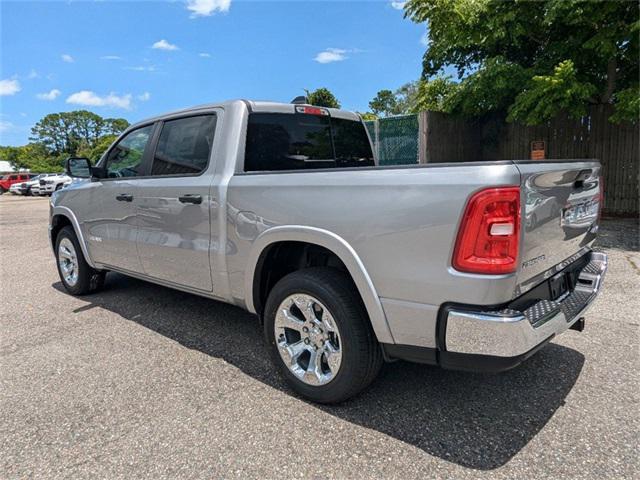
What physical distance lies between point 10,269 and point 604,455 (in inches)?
320

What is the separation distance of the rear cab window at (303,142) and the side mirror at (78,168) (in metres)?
2.33

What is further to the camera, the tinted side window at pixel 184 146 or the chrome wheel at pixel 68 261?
the chrome wheel at pixel 68 261

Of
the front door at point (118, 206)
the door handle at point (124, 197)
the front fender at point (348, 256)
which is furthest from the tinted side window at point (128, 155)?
the front fender at point (348, 256)

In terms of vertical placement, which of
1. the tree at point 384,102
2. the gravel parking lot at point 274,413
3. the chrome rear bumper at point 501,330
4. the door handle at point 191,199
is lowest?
the gravel parking lot at point 274,413

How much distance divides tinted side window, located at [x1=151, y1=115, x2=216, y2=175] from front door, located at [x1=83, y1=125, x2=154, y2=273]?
0.25 metres

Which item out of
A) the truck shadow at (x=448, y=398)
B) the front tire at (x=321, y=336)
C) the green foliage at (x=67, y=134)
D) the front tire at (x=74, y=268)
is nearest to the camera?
the truck shadow at (x=448, y=398)

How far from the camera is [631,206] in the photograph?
32.3 feet

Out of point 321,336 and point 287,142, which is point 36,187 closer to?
point 287,142

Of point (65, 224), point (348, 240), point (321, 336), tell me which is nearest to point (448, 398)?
point (321, 336)

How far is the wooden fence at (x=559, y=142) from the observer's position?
973cm

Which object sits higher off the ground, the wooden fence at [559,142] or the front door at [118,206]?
the wooden fence at [559,142]

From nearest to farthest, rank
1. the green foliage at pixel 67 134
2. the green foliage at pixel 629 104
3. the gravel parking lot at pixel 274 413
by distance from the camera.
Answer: the gravel parking lot at pixel 274 413
the green foliage at pixel 629 104
the green foliage at pixel 67 134

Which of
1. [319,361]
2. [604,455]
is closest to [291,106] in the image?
[319,361]

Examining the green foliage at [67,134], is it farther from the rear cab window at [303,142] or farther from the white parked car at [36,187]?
the rear cab window at [303,142]
